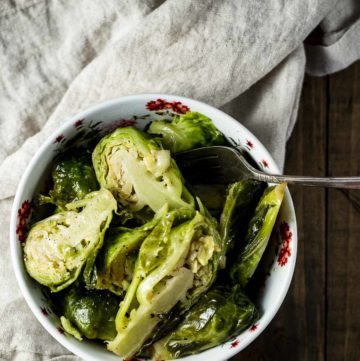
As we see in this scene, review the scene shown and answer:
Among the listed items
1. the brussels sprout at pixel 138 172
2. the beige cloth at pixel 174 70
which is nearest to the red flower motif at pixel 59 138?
the brussels sprout at pixel 138 172

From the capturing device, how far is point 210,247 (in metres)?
1.49

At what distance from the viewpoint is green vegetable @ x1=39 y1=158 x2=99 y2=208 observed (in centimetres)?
166

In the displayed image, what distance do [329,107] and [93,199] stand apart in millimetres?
996

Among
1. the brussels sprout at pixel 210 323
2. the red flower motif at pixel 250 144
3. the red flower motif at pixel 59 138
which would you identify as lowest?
the brussels sprout at pixel 210 323

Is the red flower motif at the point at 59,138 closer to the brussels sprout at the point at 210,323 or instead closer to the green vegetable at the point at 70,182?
the green vegetable at the point at 70,182

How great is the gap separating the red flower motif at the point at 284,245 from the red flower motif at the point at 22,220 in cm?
68

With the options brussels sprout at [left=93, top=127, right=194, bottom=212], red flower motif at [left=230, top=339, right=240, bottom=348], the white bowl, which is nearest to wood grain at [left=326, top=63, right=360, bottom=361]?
the white bowl

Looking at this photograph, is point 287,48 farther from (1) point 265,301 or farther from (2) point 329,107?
(1) point 265,301

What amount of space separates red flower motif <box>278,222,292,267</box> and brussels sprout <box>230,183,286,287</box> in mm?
52

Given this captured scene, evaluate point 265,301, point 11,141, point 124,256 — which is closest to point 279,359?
point 265,301

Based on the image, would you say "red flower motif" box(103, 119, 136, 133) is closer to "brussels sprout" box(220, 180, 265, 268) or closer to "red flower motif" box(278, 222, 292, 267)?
"brussels sprout" box(220, 180, 265, 268)

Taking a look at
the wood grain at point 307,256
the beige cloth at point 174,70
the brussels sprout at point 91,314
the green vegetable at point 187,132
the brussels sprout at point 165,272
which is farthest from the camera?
the wood grain at point 307,256

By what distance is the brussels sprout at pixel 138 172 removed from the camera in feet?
5.17

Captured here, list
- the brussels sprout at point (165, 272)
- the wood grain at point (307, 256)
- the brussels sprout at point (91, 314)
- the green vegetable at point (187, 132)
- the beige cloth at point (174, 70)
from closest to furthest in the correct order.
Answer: the brussels sprout at point (165, 272)
the brussels sprout at point (91, 314)
the green vegetable at point (187, 132)
the beige cloth at point (174, 70)
the wood grain at point (307, 256)
